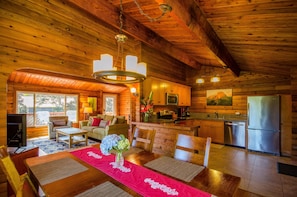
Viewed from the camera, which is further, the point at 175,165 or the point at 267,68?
the point at 267,68

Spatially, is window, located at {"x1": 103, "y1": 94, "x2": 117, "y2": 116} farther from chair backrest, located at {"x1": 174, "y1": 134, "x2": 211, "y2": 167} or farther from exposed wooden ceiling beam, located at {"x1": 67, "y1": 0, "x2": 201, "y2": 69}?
chair backrest, located at {"x1": 174, "y1": 134, "x2": 211, "y2": 167}

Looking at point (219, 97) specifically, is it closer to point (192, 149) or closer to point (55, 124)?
point (192, 149)

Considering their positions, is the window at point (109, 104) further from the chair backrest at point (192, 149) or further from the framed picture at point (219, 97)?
the chair backrest at point (192, 149)

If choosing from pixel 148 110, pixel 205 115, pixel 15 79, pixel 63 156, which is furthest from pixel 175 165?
pixel 15 79

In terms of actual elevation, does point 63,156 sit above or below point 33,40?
below

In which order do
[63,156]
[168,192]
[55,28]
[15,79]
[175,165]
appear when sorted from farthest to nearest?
[15,79], [55,28], [63,156], [175,165], [168,192]

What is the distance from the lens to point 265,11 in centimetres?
201

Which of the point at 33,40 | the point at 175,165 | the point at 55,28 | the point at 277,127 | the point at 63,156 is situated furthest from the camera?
the point at 277,127

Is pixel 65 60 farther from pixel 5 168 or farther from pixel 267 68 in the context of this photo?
Answer: pixel 267 68

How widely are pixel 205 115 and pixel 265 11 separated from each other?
4.69 metres

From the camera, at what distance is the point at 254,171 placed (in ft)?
10.8

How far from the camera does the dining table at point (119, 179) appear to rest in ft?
3.85

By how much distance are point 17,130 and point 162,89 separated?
3713mm

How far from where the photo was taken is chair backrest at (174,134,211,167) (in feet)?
5.75
